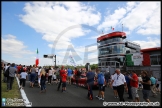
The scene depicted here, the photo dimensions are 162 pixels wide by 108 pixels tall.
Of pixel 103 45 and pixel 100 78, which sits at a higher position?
pixel 103 45

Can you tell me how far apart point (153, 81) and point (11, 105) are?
35.9ft

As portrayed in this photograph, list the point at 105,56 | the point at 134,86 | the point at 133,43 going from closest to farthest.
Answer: the point at 134,86 → the point at 133,43 → the point at 105,56

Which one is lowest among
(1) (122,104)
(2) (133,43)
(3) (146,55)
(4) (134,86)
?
(1) (122,104)

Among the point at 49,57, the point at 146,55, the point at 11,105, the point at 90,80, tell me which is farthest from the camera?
the point at 49,57

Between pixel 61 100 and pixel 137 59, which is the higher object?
pixel 137 59

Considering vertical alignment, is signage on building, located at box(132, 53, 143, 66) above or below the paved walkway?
above

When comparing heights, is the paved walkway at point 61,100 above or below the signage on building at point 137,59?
below

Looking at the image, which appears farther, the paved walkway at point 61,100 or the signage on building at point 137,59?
the signage on building at point 137,59

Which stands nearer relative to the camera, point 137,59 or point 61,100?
point 61,100

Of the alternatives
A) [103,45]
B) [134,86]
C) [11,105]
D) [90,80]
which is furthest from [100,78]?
[103,45]

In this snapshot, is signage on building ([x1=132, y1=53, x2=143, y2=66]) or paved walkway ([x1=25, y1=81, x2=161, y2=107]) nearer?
paved walkway ([x1=25, y1=81, x2=161, y2=107])

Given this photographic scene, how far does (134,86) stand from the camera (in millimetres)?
9453

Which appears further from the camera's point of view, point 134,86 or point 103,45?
point 103,45

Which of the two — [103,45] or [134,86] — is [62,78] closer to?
[134,86]
